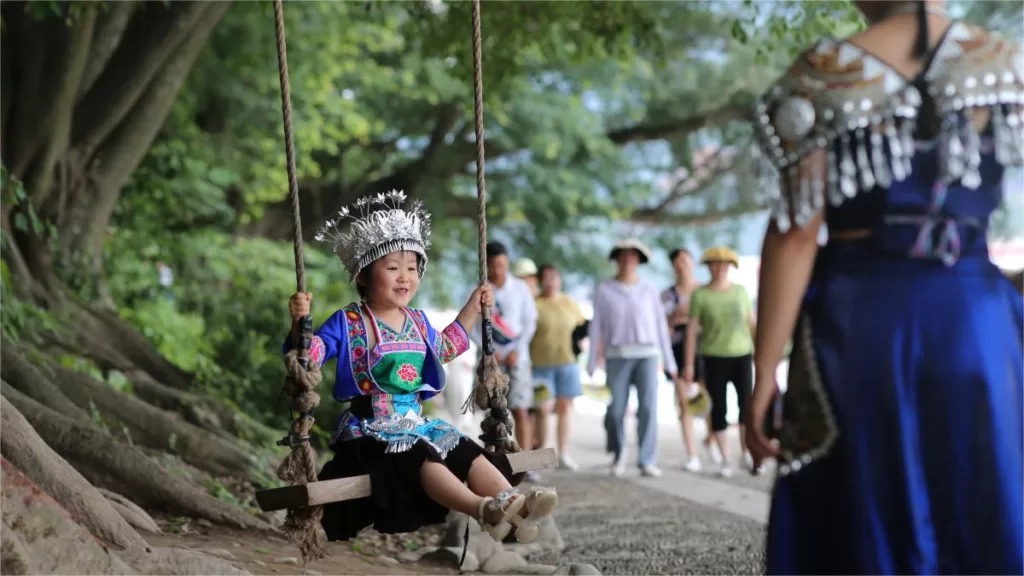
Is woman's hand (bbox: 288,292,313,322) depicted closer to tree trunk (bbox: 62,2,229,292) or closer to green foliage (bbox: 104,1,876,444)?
tree trunk (bbox: 62,2,229,292)

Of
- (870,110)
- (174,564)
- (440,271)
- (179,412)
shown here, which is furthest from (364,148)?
(870,110)

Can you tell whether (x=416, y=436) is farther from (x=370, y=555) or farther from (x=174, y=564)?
(x=370, y=555)

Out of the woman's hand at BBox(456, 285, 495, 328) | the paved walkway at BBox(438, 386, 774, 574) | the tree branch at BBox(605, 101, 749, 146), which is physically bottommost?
the paved walkway at BBox(438, 386, 774, 574)

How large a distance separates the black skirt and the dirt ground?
3.95 feet

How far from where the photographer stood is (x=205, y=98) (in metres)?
14.4

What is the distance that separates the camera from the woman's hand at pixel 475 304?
5.00 meters

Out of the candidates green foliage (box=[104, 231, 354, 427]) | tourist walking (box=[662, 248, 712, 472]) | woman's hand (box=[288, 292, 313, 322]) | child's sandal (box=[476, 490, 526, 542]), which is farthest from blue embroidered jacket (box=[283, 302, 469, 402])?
tourist walking (box=[662, 248, 712, 472])

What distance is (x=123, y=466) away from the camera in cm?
677

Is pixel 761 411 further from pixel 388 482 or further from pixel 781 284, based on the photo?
pixel 388 482

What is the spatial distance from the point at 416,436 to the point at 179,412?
14.3 ft

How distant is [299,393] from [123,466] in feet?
8.41

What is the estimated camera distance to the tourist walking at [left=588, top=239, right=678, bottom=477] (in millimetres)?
10500

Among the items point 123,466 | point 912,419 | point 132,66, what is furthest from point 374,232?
point 132,66

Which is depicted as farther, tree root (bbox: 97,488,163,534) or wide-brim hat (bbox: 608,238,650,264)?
wide-brim hat (bbox: 608,238,650,264)
